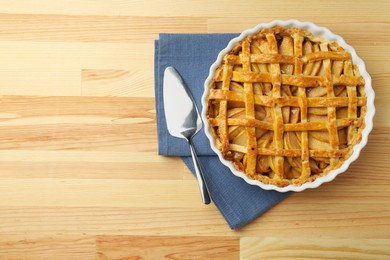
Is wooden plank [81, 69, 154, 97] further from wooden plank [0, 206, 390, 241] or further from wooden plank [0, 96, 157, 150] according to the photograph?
wooden plank [0, 206, 390, 241]

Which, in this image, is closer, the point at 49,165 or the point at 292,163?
the point at 292,163

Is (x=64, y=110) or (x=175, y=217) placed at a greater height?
(x=64, y=110)

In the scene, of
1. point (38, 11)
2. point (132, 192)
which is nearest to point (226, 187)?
point (132, 192)

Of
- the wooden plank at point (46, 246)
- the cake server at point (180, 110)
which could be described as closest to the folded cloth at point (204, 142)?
the cake server at point (180, 110)

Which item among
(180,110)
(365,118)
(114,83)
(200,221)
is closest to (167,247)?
(200,221)

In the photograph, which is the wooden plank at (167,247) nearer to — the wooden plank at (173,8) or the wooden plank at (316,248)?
the wooden plank at (316,248)

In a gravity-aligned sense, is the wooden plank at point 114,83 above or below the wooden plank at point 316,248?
above

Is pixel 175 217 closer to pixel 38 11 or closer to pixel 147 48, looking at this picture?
pixel 147 48

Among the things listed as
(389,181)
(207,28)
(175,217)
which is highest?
(207,28)
